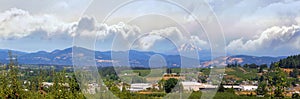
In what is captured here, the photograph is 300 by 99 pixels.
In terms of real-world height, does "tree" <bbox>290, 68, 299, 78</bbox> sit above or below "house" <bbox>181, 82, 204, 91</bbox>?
above

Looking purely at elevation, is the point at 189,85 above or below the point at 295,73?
below

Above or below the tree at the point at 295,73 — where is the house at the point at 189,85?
below

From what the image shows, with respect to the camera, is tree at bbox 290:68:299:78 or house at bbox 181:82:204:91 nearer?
house at bbox 181:82:204:91

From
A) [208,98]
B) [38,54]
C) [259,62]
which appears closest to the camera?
[208,98]

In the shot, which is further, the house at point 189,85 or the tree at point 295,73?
the tree at point 295,73

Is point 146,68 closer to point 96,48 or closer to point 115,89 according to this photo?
point 96,48

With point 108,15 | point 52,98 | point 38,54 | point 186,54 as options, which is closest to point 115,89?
point 52,98

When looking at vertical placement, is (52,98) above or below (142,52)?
below

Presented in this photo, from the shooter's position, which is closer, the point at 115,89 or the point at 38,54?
the point at 115,89

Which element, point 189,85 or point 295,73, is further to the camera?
point 295,73

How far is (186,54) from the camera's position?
1120cm

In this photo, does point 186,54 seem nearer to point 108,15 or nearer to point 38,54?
point 108,15

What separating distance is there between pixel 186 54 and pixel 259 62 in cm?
4588

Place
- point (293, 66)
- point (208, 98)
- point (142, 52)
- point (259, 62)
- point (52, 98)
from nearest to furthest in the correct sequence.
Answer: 1. point (142, 52)
2. point (208, 98)
3. point (52, 98)
4. point (293, 66)
5. point (259, 62)
